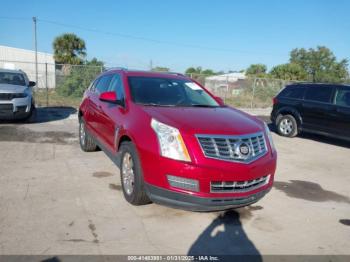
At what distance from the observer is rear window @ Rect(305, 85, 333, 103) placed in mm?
9562

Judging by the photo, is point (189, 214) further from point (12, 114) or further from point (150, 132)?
point (12, 114)

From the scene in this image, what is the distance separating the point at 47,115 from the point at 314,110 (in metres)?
9.28

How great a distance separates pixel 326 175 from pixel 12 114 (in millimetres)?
8301

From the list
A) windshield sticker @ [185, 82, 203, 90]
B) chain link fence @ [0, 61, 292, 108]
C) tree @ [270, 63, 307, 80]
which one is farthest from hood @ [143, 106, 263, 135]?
tree @ [270, 63, 307, 80]

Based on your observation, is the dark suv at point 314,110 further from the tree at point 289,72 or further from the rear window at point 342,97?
the tree at point 289,72

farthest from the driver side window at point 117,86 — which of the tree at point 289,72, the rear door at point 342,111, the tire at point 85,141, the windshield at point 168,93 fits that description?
the tree at point 289,72

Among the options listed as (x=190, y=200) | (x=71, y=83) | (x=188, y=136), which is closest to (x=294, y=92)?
(x=188, y=136)

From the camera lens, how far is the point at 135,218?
4059mm

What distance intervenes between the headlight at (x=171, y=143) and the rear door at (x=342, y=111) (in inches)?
272

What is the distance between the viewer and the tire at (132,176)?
160 inches

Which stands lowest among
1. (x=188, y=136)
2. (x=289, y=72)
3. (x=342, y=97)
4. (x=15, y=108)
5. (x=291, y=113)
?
(x=15, y=108)

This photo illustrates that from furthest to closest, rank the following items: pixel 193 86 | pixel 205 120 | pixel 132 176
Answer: pixel 193 86, pixel 132 176, pixel 205 120

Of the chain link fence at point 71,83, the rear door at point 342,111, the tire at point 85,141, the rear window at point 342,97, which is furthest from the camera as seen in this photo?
the chain link fence at point 71,83

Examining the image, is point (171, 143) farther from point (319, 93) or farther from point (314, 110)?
point (319, 93)
